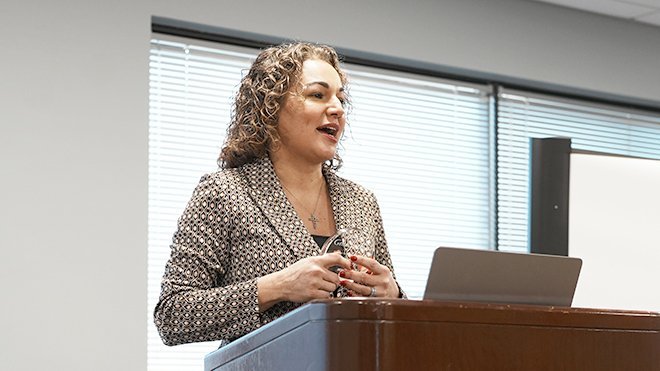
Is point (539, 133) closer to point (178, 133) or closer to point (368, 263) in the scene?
point (178, 133)

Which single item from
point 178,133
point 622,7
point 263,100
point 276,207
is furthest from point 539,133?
point 276,207

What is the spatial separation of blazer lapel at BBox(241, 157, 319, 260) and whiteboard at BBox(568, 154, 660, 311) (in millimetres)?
1811

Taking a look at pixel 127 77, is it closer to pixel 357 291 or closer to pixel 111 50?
pixel 111 50

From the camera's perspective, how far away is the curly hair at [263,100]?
2385 millimetres

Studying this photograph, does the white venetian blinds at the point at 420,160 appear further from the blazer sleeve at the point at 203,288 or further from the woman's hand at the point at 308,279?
the woman's hand at the point at 308,279

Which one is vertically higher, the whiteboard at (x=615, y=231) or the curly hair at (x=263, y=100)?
the curly hair at (x=263, y=100)

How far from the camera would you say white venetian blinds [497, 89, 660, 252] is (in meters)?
5.36

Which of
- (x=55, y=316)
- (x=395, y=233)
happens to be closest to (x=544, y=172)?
(x=395, y=233)

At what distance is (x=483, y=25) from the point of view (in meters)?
5.22

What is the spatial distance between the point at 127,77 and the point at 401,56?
4.46ft

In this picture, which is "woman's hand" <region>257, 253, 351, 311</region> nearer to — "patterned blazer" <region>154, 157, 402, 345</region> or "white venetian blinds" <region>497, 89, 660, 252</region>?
"patterned blazer" <region>154, 157, 402, 345</region>

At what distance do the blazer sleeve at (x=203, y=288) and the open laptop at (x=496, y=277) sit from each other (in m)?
0.47

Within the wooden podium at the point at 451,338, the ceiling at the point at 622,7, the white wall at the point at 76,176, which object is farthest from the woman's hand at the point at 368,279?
the ceiling at the point at 622,7

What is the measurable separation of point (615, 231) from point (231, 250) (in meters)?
2.13
